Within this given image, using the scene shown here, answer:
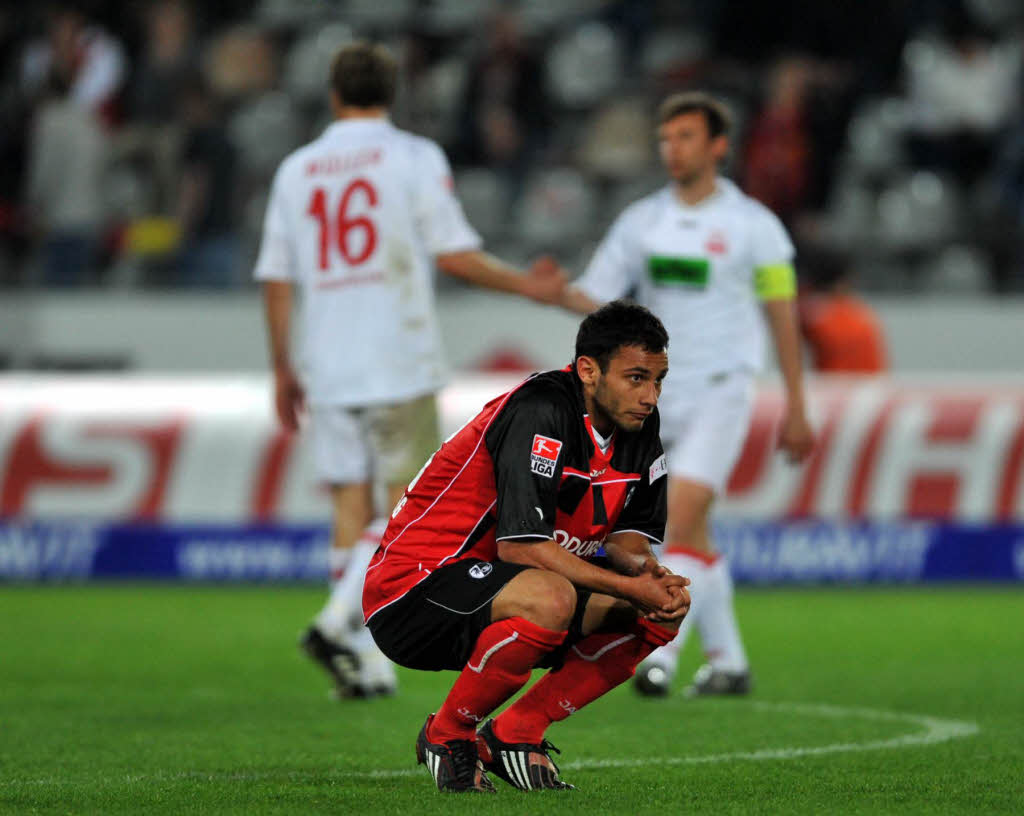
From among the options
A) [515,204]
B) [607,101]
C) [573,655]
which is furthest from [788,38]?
[573,655]

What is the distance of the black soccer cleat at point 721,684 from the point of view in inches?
310

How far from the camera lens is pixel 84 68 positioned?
16.3 meters

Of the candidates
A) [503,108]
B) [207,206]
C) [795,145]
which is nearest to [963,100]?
[795,145]

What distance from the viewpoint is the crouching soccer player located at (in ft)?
16.4

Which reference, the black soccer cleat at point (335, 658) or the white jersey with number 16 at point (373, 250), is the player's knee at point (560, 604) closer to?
the black soccer cleat at point (335, 658)

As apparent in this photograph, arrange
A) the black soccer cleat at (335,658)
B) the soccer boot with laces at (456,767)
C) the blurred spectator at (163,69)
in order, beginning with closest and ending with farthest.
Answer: the soccer boot with laces at (456,767), the black soccer cleat at (335,658), the blurred spectator at (163,69)

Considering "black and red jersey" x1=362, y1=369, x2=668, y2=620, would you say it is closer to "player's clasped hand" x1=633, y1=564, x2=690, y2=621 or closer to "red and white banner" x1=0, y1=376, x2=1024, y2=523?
"player's clasped hand" x1=633, y1=564, x2=690, y2=621

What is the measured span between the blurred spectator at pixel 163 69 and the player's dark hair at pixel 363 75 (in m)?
8.88

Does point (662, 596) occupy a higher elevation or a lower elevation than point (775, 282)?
lower

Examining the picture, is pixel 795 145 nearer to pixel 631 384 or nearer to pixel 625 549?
pixel 625 549

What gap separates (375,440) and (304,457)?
5146 millimetres

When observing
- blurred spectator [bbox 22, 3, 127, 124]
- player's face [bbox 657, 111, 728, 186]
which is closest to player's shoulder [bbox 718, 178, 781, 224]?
player's face [bbox 657, 111, 728, 186]

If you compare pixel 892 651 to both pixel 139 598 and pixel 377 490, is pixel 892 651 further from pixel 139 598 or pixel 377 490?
pixel 139 598

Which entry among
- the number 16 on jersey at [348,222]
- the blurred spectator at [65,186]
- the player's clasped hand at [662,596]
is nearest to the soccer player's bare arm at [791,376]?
the number 16 on jersey at [348,222]
